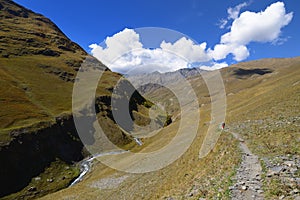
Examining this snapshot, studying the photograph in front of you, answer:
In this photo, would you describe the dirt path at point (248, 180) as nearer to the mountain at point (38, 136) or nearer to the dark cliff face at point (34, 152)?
the mountain at point (38, 136)

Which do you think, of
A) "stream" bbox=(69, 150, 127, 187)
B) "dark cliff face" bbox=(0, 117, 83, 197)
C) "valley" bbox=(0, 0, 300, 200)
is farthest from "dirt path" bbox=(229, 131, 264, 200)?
"dark cliff face" bbox=(0, 117, 83, 197)

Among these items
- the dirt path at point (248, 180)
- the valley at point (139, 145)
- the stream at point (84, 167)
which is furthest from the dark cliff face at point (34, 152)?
the dirt path at point (248, 180)

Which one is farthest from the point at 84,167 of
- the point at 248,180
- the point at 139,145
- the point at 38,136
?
the point at 248,180

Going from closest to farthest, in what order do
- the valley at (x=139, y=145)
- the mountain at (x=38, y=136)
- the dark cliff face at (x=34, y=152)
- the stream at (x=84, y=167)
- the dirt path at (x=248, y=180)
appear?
the dirt path at (x=248, y=180), the valley at (x=139, y=145), the dark cliff face at (x=34, y=152), the mountain at (x=38, y=136), the stream at (x=84, y=167)

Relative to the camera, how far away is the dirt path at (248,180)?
14.3 m

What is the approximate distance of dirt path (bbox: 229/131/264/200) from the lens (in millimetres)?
14265

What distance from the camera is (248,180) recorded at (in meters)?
16.3

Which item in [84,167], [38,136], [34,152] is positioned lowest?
[84,167]

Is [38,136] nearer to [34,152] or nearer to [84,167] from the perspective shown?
[34,152]

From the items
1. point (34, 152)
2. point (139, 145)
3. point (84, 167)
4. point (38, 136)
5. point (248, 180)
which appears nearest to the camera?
point (248, 180)

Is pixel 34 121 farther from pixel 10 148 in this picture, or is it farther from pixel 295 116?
pixel 295 116

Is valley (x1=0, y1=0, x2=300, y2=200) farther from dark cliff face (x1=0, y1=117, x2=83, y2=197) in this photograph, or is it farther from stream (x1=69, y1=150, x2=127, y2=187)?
Result: stream (x1=69, y1=150, x2=127, y2=187)

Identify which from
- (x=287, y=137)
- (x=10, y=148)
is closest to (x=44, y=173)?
(x=10, y=148)

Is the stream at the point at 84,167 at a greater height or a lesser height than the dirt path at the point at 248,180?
lesser
